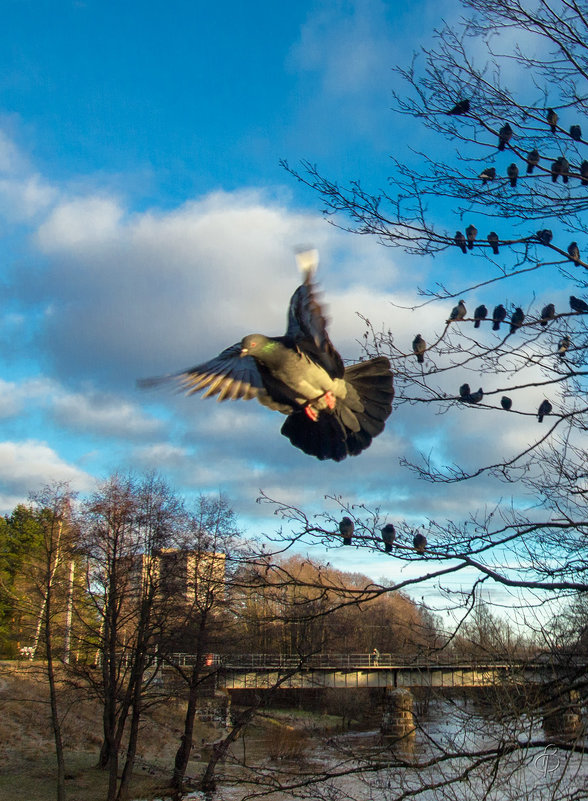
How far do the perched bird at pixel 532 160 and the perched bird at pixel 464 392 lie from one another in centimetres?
195

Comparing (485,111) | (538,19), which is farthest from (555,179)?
(538,19)

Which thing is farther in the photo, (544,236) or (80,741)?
Result: (80,741)

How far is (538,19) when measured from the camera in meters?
5.99

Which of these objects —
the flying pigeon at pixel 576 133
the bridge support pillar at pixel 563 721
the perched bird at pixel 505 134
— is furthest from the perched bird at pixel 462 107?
the bridge support pillar at pixel 563 721

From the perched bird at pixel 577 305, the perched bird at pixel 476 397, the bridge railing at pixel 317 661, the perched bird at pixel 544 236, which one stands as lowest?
the bridge railing at pixel 317 661

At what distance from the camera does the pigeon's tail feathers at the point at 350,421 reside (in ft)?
7.35

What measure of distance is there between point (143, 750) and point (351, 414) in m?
30.6

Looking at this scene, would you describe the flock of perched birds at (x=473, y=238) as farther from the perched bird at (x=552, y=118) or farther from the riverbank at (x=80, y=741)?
the riverbank at (x=80, y=741)

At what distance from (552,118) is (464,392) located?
2.51 m

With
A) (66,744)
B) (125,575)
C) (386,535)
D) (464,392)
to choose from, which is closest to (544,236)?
(464,392)

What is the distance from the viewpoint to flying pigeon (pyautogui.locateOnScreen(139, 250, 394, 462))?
226cm

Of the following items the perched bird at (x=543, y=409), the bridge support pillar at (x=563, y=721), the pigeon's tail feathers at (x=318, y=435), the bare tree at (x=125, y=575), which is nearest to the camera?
the pigeon's tail feathers at (x=318, y=435)

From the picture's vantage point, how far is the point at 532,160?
5723 mm

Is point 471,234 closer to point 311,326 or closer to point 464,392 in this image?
point 464,392
